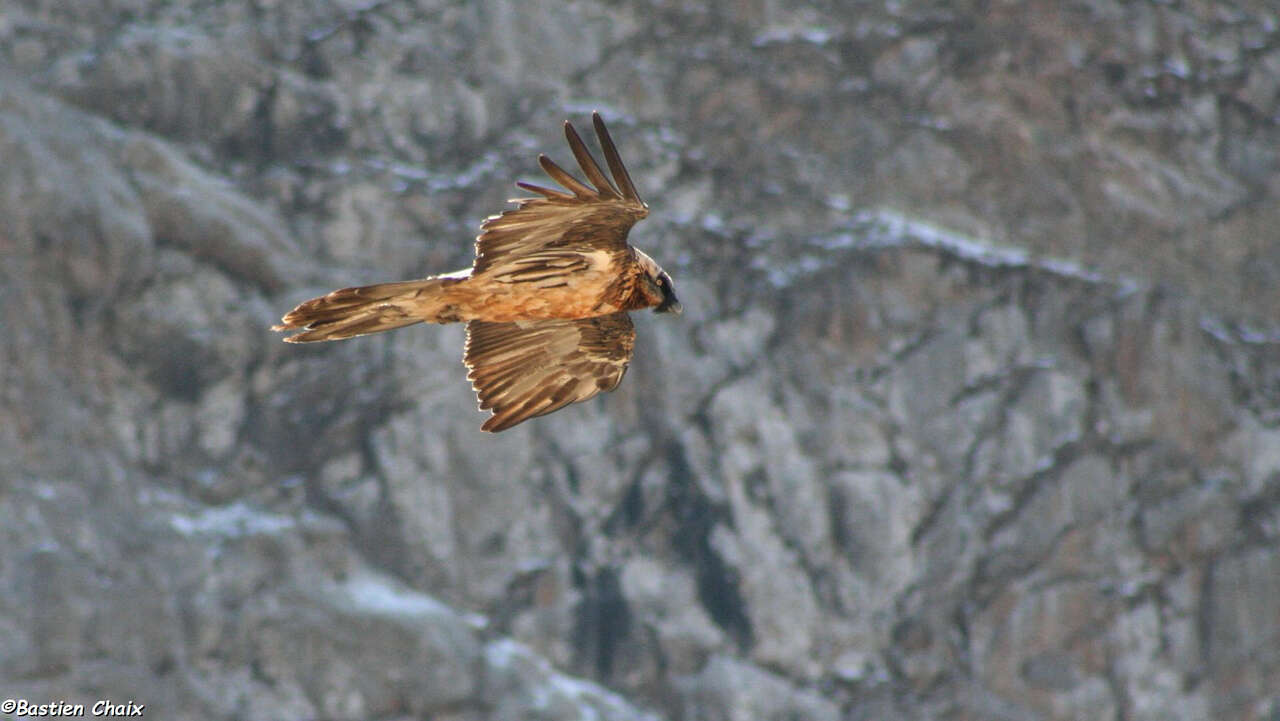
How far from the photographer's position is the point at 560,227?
614 centimetres

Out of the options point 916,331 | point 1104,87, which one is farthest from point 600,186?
point 1104,87

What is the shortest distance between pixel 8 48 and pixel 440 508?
527cm

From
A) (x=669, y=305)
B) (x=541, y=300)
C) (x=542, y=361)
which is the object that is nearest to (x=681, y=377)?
(x=542, y=361)

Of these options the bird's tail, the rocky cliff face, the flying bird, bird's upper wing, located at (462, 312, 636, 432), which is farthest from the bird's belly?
the rocky cliff face

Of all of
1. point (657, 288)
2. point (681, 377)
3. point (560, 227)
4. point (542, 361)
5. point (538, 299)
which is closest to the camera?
point (560, 227)

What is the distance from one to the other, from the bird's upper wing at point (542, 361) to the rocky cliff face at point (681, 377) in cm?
809

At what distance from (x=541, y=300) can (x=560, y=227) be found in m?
0.37

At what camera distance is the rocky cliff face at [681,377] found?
14.5 m

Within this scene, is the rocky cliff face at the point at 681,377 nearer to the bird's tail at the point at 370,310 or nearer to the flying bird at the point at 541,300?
the flying bird at the point at 541,300

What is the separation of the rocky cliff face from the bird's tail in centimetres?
849

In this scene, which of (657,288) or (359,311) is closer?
(359,311)

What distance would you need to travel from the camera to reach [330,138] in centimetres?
1575

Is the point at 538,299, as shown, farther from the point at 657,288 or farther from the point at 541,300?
the point at 657,288

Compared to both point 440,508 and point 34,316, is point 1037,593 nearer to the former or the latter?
point 440,508
